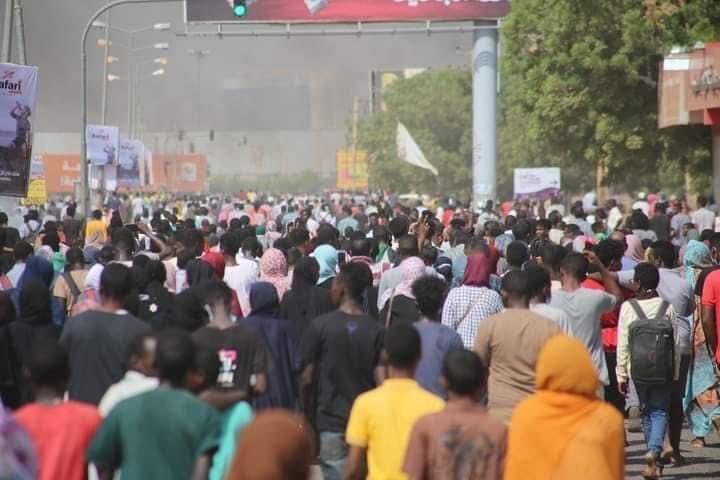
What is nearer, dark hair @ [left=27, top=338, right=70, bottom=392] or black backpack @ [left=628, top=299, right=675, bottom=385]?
dark hair @ [left=27, top=338, right=70, bottom=392]

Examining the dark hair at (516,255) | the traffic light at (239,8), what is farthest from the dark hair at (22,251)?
the traffic light at (239,8)

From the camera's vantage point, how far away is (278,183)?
18588 centimetres

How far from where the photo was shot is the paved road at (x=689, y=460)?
11.7m

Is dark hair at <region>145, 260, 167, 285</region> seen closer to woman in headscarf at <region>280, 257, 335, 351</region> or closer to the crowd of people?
the crowd of people

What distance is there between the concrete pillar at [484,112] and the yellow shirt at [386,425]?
36617 millimetres

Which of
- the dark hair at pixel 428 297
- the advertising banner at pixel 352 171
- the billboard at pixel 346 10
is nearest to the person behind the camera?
the dark hair at pixel 428 297

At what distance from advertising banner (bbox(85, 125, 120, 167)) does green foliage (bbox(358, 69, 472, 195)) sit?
4931cm

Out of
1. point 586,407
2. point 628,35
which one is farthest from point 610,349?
point 628,35

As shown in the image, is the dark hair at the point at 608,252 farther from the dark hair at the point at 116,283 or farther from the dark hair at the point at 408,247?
the dark hair at the point at 116,283

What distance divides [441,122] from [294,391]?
83.0 m

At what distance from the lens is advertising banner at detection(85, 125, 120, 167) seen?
1372 inches

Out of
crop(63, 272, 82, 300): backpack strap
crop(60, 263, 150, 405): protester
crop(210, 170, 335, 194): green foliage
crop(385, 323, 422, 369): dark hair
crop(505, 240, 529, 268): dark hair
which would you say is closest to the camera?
crop(385, 323, 422, 369): dark hair

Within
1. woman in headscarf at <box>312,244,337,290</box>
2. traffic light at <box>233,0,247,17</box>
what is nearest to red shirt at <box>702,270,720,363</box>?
woman in headscarf at <box>312,244,337,290</box>

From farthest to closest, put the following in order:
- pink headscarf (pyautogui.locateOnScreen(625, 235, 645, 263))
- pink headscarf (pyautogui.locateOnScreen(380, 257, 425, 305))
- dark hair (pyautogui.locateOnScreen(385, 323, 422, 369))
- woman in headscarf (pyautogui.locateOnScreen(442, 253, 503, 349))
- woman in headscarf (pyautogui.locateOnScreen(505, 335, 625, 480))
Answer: pink headscarf (pyautogui.locateOnScreen(625, 235, 645, 263)) < pink headscarf (pyautogui.locateOnScreen(380, 257, 425, 305)) < woman in headscarf (pyautogui.locateOnScreen(442, 253, 503, 349)) < dark hair (pyautogui.locateOnScreen(385, 323, 422, 369)) < woman in headscarf (pyautogui.locateOnScreen(505, 335, 625, 480))
